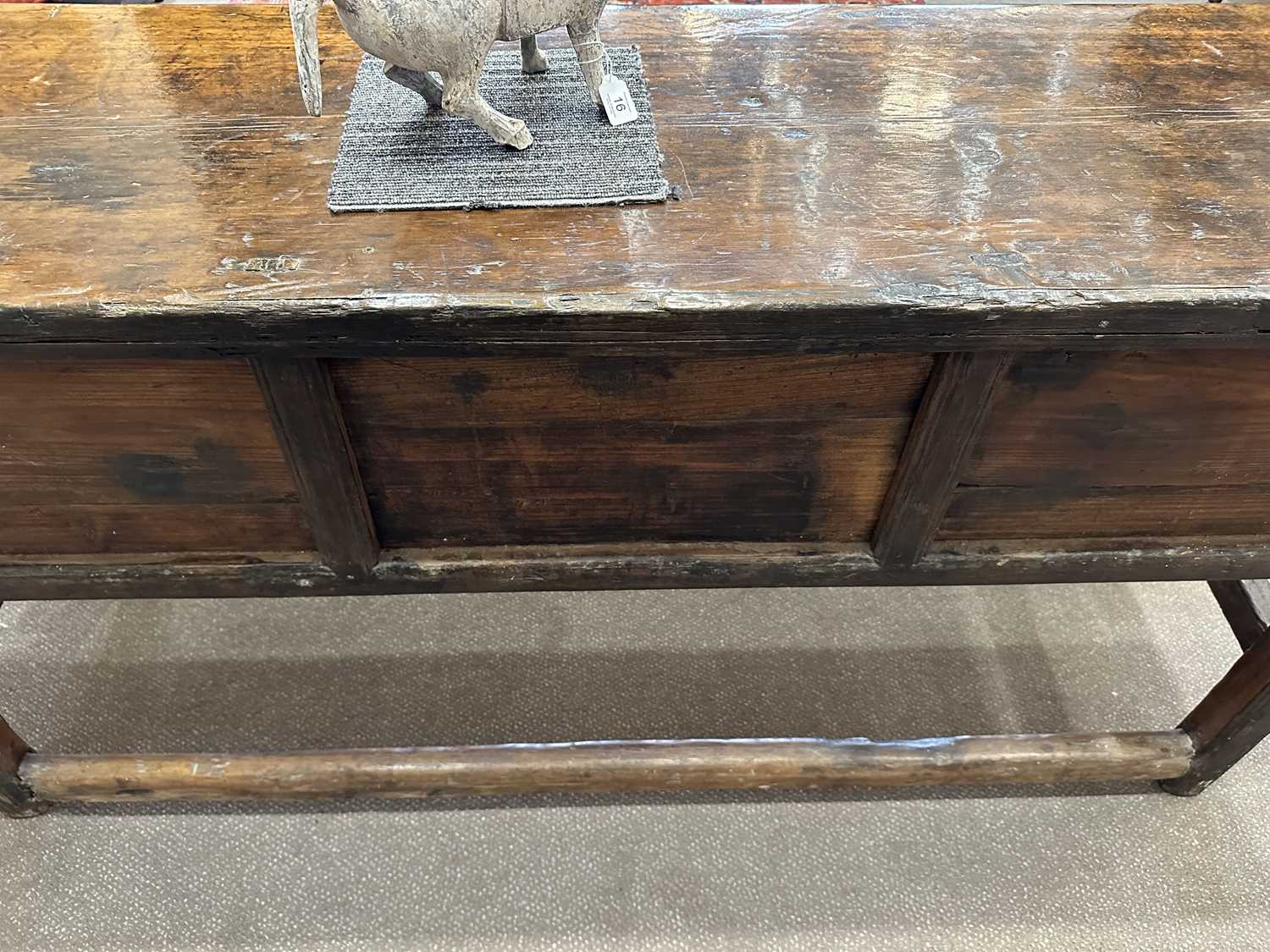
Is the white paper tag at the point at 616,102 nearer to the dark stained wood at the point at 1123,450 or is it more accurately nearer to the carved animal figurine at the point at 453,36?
the carved animal figurine at the point at 453,36

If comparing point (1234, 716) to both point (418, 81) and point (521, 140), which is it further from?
point (418, 81)

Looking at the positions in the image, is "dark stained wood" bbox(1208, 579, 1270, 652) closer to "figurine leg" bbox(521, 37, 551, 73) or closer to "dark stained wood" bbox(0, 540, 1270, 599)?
"dark stained wood" bbox(0, 540, 1270, 599)

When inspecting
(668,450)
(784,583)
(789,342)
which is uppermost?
(789,342)

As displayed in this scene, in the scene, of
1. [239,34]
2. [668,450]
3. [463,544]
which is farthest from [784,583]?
[239,34]

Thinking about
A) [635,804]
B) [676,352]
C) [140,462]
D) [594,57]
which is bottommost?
[635,804]

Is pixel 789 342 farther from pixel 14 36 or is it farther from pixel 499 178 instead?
pixel 14 36

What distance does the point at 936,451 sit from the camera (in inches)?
32.6

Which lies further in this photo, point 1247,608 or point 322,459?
point 1247,608

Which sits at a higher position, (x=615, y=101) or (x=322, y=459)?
(x=615, y=101)

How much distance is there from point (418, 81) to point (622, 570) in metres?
0.51

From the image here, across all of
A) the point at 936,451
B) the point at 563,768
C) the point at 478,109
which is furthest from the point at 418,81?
the point at 563,768

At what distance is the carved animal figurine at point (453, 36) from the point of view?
0.75 m

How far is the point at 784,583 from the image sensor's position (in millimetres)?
948

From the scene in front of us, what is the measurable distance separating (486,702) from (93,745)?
52 centimetres
